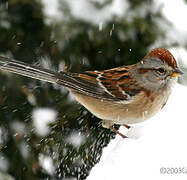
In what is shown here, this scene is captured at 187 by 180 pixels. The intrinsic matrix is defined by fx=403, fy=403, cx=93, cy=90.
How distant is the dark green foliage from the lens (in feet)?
10.8

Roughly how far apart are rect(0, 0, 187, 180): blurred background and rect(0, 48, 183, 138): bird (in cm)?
16

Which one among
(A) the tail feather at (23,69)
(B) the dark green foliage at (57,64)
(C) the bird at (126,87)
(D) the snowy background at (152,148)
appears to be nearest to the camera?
(D) the snowy background at (152,148)

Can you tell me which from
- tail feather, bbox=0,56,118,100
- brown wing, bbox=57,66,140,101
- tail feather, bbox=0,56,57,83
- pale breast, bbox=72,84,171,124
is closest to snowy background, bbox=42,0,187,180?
pale breast, bbox=72,84,171,124

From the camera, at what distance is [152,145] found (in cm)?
280

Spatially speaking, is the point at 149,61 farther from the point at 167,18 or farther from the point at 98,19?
the point at 167,18

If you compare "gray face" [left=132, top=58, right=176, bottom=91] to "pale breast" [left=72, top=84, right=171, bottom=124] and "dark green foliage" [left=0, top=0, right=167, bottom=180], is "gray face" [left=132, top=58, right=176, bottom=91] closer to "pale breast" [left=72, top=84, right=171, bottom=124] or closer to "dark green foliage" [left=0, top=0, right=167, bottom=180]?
"pale breast" [left=72, top=84, right=171, bottom=124]

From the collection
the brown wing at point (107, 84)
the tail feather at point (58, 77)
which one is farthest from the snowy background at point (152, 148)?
the tail feather at point (58, 77)

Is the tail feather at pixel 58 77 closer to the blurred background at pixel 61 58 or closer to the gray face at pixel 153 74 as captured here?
the blurred background at pixel 61 58

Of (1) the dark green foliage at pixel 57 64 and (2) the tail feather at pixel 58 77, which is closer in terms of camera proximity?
(2) the tail feather at pixel 58 77

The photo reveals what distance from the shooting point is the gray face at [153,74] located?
11.3 ft

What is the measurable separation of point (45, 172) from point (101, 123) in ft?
2.42

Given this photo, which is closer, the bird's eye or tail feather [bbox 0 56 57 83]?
tail feather [bbox 0 56 57 83]

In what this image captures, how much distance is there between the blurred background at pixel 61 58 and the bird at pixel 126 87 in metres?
0.16

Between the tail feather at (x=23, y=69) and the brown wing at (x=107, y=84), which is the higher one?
the tail feather at (x=23, y=69)
